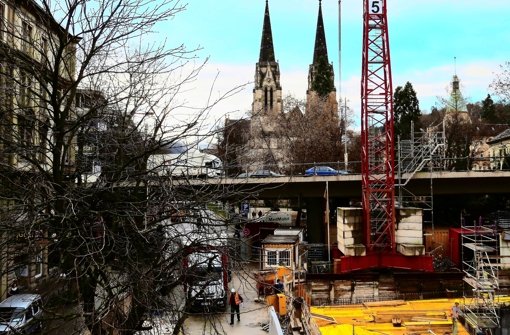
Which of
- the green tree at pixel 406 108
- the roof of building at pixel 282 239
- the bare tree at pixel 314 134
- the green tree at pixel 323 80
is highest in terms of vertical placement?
the green tree at pixel 323 80

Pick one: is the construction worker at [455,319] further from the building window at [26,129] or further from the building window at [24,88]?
the building window at [24,88]

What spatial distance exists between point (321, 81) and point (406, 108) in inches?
627

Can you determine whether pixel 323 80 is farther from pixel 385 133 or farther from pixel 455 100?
pixel 385 133

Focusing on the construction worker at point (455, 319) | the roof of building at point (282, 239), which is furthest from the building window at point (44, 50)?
the roof of building at point (282, 239)

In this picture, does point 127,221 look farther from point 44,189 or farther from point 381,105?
point 381,105

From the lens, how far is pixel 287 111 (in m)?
59.4

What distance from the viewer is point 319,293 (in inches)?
848

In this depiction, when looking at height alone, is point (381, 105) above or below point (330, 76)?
below

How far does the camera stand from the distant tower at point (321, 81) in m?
56.3

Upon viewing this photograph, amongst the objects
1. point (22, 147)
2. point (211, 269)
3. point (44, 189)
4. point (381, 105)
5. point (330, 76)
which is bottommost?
point (211, 269)

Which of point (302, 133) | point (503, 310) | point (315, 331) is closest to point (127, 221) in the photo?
point (315, 331)

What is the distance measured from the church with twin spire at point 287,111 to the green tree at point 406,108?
676 centimetres

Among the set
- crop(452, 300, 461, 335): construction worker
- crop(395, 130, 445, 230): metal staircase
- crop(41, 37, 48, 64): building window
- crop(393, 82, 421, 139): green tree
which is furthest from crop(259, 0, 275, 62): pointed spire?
crop(41, 37, 48, 64): building window

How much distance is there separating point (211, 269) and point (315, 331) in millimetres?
8816
